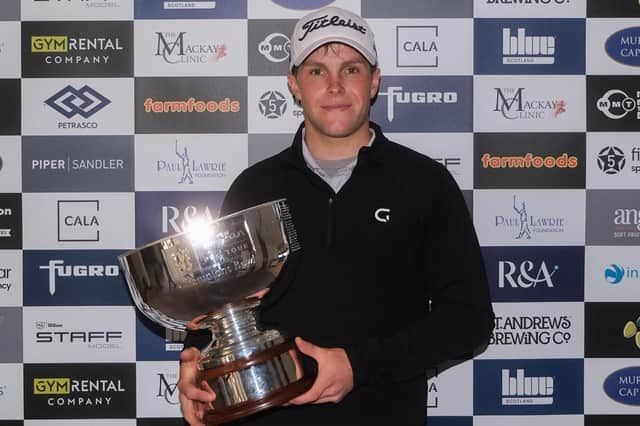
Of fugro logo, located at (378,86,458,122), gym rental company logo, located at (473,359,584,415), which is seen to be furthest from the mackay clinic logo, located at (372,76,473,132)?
gym rental company logo, located at (473,359,584,415)

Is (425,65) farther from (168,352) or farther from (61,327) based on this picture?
(61,327)

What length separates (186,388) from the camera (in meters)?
1.37

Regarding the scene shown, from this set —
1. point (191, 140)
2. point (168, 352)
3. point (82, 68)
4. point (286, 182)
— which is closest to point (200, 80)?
point (191, 140)

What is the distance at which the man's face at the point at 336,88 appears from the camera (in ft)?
5.21

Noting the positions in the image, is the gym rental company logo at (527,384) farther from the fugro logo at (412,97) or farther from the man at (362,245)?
the fugro logo at (412,97)

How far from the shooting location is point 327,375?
4.29 ft

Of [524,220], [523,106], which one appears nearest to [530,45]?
[523,106]

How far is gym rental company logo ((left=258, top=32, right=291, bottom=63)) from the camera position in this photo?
1.97 m

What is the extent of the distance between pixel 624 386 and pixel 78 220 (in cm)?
152

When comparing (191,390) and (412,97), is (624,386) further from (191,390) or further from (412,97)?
(191,390)

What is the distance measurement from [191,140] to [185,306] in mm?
794

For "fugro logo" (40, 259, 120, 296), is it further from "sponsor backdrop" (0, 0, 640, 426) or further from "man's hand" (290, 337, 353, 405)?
"man's hand" (290, 337, 353, 405)

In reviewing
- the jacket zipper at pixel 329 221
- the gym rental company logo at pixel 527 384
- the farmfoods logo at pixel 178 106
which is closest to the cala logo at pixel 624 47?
the gym rental company logo at pixel 527 384

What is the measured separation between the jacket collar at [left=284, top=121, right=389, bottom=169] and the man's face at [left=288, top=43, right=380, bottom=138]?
0.05 meters
